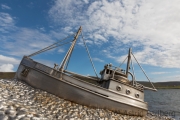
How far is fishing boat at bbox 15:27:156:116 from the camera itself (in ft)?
50.8

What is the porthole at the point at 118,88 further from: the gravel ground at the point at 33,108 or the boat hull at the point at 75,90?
the gravel ground at the point at 33,108

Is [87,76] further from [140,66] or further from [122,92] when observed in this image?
[140,66]

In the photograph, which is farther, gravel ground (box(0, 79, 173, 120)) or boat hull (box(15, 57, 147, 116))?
boat hull (box(15, 57, 147, 116))

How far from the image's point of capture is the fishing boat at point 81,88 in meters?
15.5

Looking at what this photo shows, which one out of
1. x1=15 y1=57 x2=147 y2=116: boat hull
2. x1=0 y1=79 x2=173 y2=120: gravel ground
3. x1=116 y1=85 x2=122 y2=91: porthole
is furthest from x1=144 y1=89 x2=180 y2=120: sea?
x1=0 y1=79 x2=173 y2=120: gravel ground

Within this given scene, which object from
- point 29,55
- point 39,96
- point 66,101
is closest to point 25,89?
point 39,96

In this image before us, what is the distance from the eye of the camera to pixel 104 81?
63.7 ft

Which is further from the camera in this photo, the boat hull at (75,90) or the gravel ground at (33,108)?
the boat hull at (75,90)

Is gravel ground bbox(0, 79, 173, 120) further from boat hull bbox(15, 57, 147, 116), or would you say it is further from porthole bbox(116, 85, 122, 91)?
porthole bbox(116, 85, 122, 91)

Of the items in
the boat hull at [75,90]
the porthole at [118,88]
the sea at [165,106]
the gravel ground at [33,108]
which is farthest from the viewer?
the sea at [165,106]

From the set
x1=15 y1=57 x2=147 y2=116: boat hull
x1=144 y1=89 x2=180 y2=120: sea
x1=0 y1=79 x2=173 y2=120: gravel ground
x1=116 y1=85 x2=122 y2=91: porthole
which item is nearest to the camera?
x1=0 y1=79 x2=173 y2=120: gravel ground

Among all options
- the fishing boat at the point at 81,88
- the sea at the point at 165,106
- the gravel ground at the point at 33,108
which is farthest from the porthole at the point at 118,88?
the sea at the point at 165,106

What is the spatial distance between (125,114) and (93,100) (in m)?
4.31

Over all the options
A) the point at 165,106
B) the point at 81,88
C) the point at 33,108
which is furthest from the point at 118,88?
the point at 165,106
